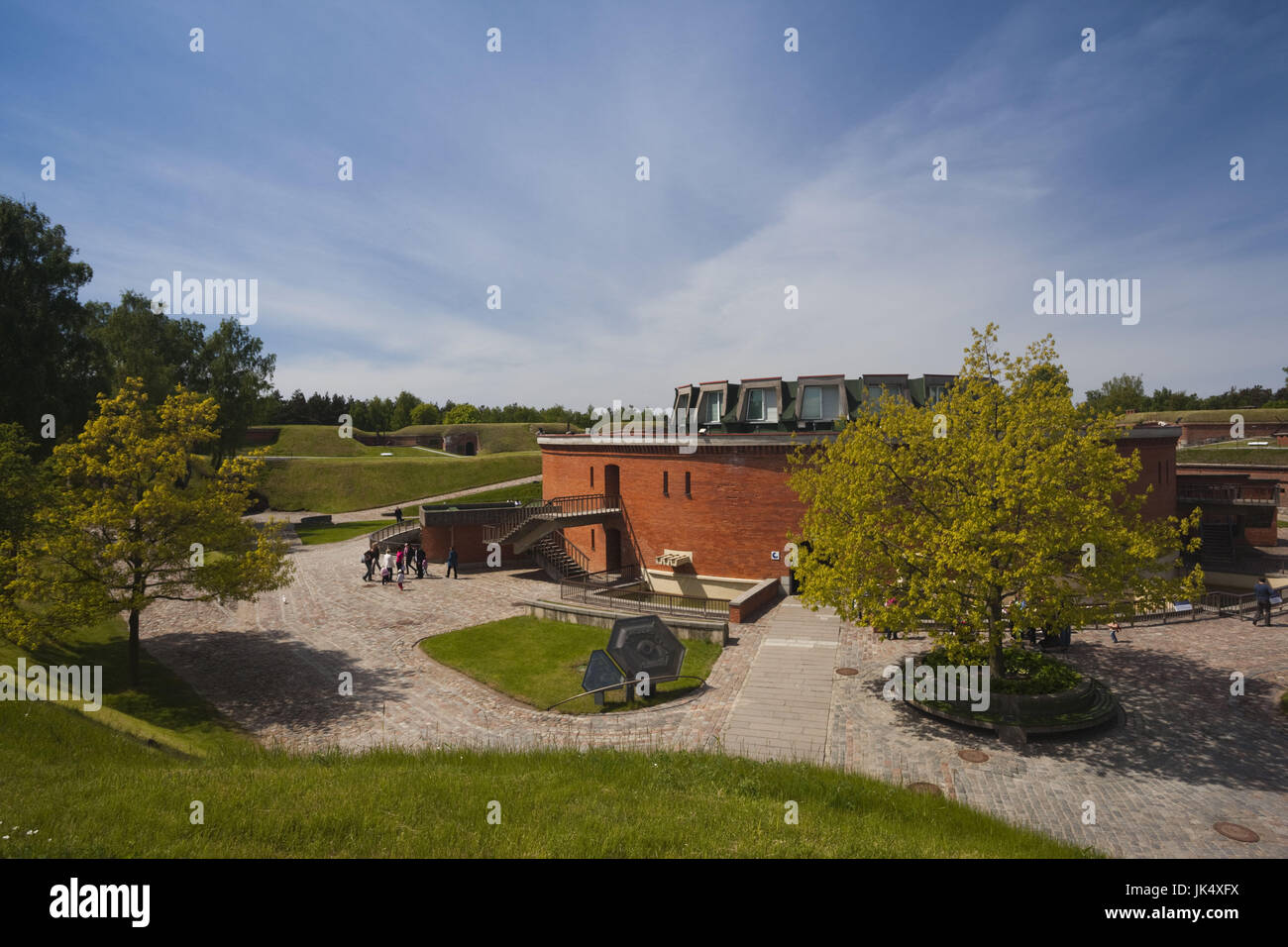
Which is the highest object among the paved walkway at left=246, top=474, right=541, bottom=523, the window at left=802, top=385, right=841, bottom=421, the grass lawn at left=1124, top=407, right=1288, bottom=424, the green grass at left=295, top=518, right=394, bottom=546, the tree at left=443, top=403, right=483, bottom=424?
the tree at left=443, top=403, right=483, bottom=424

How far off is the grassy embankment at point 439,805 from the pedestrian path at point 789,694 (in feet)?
7.80

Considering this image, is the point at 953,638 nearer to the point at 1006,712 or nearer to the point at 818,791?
the point at 1006,712

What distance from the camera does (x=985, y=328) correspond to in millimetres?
16469

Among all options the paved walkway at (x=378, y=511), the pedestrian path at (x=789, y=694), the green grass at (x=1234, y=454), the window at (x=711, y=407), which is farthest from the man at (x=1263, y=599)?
the paved walkway at (x=378, y=511)

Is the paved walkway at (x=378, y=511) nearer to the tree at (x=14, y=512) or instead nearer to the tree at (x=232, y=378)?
the tree at (x=232, y=378)

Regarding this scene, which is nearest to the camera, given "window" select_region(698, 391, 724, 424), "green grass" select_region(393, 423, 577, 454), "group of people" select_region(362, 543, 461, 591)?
"group of people" select_region(362, 543, 461, 591)

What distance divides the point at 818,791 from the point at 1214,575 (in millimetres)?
37052

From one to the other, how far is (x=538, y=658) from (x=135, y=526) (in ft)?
39.3

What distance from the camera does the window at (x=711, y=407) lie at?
33781 mm

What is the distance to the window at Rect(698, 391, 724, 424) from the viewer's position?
33.8 m

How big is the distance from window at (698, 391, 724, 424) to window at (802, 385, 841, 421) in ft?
14.9

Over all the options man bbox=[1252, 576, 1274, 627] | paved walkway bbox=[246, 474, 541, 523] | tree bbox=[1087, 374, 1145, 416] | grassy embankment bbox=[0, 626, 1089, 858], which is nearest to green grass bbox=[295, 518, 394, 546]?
paved walkway bbox=[246, 474, 541, 523]

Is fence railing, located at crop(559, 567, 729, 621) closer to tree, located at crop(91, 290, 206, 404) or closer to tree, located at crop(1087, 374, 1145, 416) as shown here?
tree, located at crop(91, 290, 206, 404)
